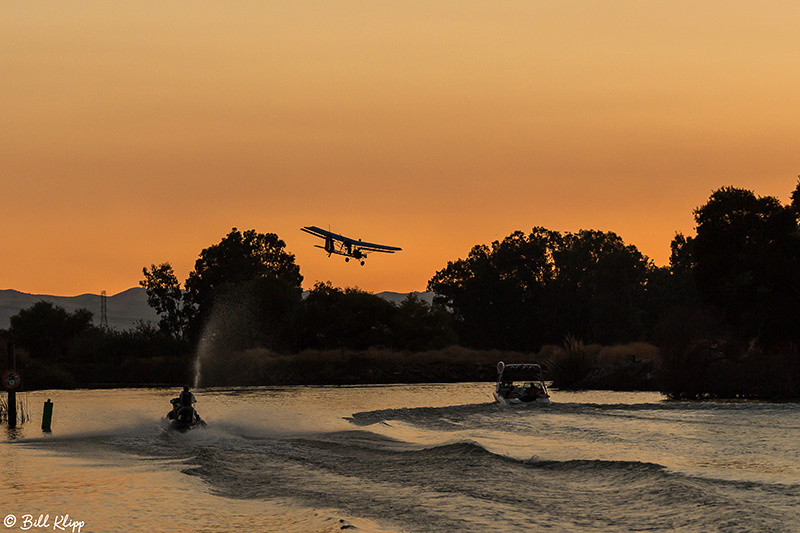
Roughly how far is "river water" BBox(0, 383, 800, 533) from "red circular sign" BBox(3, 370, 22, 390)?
223 cm

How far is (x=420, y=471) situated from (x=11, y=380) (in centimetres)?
2828

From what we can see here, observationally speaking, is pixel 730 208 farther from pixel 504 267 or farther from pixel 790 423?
pixel 504 267

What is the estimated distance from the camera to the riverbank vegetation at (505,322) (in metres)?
67.6

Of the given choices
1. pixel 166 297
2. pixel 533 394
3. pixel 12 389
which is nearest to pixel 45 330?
pixel 166 297

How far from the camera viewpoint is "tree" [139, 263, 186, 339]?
14988cm

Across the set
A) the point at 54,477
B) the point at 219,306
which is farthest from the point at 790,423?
the point at 219,306

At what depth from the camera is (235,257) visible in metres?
157

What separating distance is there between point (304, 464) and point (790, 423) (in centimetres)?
2100

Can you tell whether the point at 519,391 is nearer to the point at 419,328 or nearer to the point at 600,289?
the point at 419,328

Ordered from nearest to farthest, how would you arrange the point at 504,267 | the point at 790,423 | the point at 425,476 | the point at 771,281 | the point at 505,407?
the point at 425,476 → the point at 790,423 → the point at 505,407 → the point at 771,281 → the point at 504,267

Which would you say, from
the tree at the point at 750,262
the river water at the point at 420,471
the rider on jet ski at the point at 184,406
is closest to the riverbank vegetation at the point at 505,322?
the tree at the point at 750,262

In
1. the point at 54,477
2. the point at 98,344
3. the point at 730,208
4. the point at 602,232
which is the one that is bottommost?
the point at 54,477

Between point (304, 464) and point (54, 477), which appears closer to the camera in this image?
point (54, 477)

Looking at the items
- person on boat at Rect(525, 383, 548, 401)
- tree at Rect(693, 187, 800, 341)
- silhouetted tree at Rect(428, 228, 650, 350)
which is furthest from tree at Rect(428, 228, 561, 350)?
person on boat at Rect(525, 383, 548, 401)
